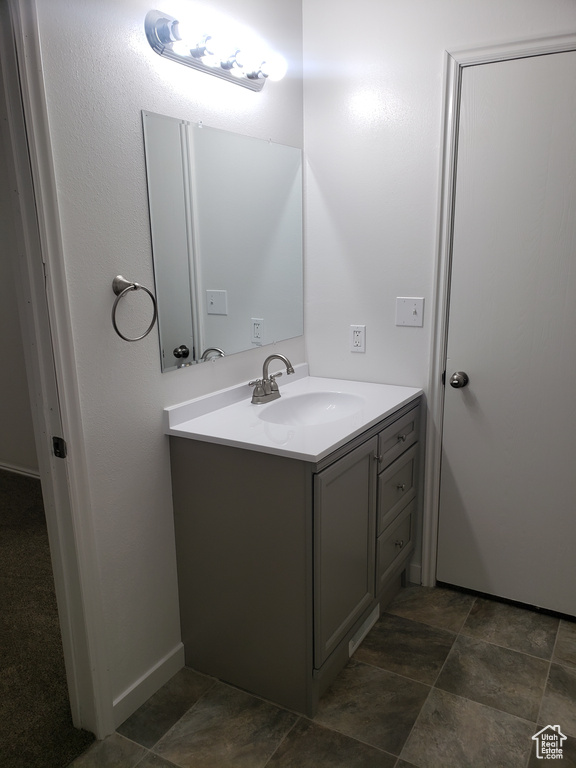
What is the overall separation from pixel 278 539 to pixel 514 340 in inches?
43.6

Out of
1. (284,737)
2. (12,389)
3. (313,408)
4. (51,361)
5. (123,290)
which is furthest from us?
(12,389)

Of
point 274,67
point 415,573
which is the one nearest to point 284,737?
point 415,573

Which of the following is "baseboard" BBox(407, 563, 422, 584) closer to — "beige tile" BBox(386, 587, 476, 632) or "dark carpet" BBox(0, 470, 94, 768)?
"beige tile" BBox(386, 587, 476, 632)

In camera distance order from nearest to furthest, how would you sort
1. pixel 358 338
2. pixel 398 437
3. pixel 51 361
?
pixel 51 361 < pixel 398 437 < pixel 358 338

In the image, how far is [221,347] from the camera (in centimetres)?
205

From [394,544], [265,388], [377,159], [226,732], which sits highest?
[377,159]

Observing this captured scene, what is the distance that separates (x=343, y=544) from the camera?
1.82 meters

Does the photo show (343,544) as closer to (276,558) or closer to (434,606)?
(276,558)

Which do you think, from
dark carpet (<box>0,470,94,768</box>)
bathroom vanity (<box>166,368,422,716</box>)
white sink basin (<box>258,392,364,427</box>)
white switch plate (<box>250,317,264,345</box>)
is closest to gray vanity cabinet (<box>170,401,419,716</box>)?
bathroom vanity (<box>166,368,422,716</box>)

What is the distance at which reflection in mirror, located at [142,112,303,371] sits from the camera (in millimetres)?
1756

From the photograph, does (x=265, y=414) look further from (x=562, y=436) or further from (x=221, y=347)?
(x=562, y=436)

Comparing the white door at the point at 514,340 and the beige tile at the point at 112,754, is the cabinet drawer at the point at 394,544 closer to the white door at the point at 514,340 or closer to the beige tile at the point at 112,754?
the white door at the point at 514,340

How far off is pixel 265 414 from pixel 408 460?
61cm

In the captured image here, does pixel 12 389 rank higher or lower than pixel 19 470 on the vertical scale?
higher
